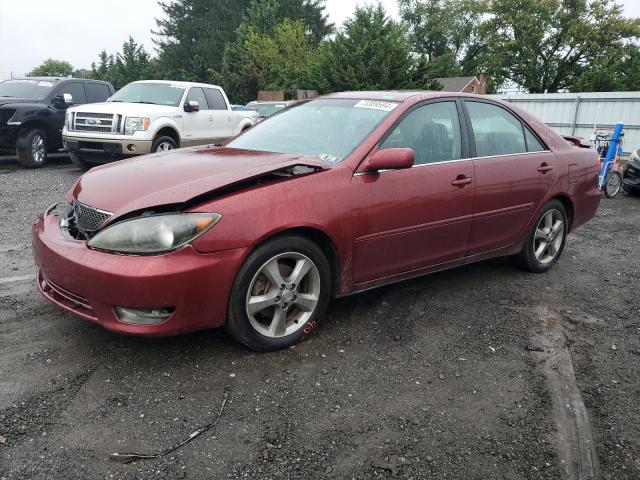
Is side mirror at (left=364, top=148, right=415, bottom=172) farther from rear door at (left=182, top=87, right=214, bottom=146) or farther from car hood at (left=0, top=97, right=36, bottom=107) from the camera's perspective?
car hood at (left=0, top=97, right=36, bottom=107)

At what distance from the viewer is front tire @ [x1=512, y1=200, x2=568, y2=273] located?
501 cm

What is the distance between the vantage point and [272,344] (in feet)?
10.8

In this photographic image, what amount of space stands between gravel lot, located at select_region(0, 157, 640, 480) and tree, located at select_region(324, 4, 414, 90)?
17.3m

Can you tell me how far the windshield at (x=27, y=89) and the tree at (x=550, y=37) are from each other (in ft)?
163

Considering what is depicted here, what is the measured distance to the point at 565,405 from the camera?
9.66ft

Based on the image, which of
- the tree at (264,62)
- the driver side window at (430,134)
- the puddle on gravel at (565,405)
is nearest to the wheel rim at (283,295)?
the driver side window at (430,134)

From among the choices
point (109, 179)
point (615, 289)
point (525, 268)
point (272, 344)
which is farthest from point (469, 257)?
point (109, 179)

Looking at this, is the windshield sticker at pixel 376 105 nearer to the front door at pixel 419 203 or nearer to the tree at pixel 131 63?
the front door at pixel 419 203

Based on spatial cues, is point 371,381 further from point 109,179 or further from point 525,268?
point 525,268

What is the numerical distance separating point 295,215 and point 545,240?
2.97 meters

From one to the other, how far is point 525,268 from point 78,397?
13.1ft

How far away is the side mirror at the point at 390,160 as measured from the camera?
3.48 m

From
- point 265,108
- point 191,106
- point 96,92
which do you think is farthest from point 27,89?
point 265,108

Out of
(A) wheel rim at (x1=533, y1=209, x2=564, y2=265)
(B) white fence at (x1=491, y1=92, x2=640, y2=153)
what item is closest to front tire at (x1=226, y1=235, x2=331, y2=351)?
(A) wheel rim at (x1=533, y1=209, x2=564, y2=265)
